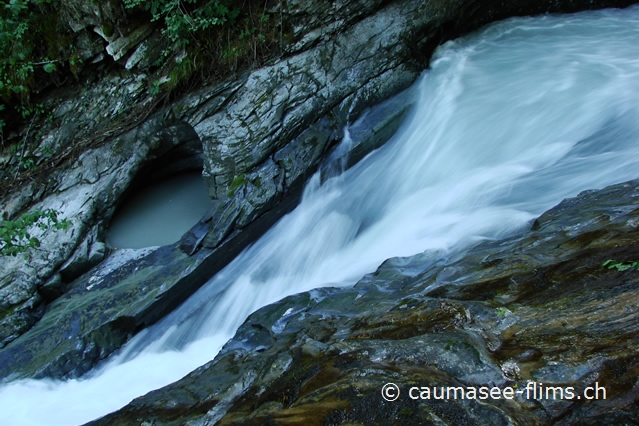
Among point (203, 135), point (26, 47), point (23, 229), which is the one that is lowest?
point (23, 229)

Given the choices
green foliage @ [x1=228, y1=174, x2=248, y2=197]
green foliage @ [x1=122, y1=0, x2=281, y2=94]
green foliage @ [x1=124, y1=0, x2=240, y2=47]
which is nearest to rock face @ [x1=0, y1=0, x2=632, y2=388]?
green foliage @ [x1=228, y1=174, x2=248, y2=197]

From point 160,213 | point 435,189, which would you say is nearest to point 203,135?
point 160,213

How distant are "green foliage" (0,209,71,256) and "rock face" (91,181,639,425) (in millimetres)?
3490

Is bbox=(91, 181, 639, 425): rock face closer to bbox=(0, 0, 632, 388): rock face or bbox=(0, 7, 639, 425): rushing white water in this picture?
bbox=(0, 7, 639, 425): rushing white water

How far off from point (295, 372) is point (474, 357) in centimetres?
113

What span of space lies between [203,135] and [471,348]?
509 cm

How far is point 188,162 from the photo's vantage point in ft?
26.3

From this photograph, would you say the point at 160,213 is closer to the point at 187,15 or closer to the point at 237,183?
the point at 237,183

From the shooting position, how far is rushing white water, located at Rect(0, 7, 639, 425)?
5539mm

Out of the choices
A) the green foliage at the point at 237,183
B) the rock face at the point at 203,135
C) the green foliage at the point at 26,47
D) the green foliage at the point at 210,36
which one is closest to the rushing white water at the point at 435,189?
the rock face at the point at 203,135

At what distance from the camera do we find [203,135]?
271 inches

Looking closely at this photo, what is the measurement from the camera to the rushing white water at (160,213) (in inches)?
278

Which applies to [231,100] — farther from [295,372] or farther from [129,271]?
[295,372]

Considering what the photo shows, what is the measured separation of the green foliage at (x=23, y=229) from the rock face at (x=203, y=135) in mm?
147
